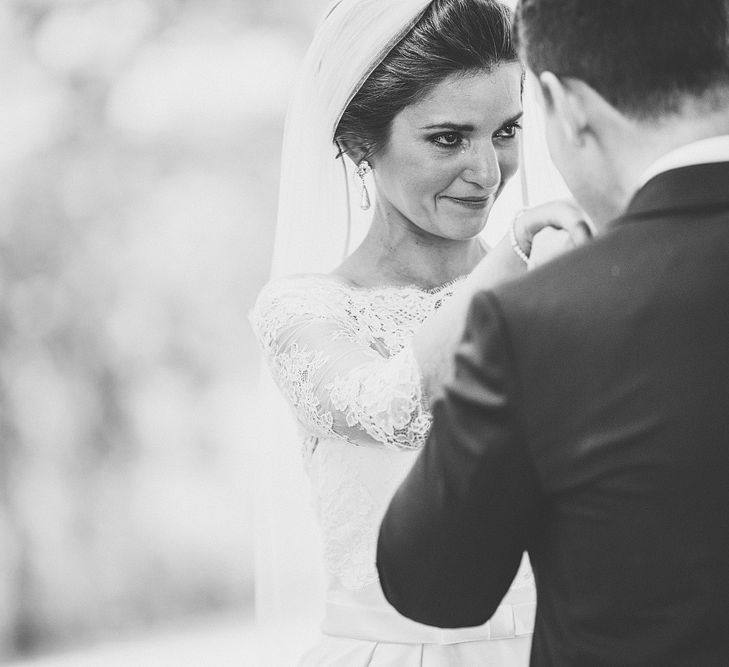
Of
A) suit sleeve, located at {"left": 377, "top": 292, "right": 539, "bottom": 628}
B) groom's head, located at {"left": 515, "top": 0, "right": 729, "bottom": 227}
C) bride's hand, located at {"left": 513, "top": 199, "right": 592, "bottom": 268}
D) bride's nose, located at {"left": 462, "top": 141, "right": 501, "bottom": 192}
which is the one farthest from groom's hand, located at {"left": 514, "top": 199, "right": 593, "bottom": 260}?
bride's nose, located at {"left": 462, "top": 141, "right": 501, "bottom": 192}

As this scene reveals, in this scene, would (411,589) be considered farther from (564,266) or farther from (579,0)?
(579,0)

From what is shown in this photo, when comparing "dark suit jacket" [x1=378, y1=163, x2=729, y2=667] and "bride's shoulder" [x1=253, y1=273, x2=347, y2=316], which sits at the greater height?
"bride's shoulder" [x1=253, y1=273, x2=347, y2=316]

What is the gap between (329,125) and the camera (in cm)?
203

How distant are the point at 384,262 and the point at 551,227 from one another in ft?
2.47

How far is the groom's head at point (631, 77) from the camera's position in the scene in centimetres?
99

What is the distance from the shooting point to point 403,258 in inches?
81.0

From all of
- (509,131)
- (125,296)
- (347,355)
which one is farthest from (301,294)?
(125,296)

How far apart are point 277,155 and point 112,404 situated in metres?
1.21

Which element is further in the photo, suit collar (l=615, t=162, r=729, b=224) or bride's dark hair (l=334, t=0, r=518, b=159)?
bride's dark hair (l=334, t=0, r=518, b=159)

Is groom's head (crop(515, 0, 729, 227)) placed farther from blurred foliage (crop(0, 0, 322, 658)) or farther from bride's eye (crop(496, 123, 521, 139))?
blurred foliage (crop(0, 0, 322, 658))

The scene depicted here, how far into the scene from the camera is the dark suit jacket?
3.03 ft

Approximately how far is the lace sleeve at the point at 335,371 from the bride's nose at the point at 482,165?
1.07 ft

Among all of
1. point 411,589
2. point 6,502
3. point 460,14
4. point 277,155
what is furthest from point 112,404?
point 411,589

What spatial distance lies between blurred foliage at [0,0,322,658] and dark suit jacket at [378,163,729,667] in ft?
10.6
